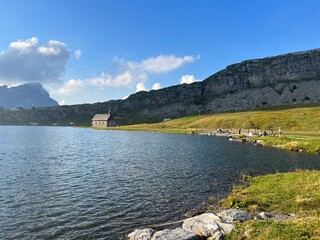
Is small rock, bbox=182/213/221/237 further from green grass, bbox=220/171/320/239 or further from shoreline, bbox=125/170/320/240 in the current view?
green grass, bbox=220/171/320/239

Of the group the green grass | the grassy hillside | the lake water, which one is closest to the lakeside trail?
the green grass

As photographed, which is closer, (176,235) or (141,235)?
(176,235)

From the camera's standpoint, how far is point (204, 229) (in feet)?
59.6

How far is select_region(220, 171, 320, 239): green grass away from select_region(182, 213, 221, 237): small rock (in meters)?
1.36

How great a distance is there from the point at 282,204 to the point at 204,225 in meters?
9.33

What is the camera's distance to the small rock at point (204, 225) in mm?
17769

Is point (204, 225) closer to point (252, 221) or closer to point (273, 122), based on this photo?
point (252, 221)

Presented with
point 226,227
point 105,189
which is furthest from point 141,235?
point 105,189

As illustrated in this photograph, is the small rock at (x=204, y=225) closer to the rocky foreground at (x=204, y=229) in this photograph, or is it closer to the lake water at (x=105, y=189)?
the rocky foreground at (x=204, y=229)

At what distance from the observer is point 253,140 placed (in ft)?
299

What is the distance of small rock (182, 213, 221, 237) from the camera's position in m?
17.8

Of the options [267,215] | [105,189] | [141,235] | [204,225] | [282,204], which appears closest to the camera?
[204,225]

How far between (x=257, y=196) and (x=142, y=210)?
11.1m

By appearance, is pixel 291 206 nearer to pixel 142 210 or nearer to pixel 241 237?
pixel 241 237
